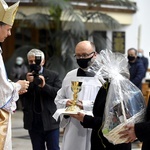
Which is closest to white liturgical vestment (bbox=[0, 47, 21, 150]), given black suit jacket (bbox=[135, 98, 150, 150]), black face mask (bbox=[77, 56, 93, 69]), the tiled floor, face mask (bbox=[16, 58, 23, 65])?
black face mask (bbox=[77, 56, 93, 69])

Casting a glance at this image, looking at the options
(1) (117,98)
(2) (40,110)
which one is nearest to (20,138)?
(2) (40,110)

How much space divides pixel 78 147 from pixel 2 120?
3.43 ft

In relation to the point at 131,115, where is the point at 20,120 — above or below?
below

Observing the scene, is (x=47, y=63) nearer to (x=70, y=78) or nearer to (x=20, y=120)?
(x=20, y=120)

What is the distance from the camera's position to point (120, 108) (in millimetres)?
4188

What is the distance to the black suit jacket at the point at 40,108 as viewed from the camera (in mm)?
6156

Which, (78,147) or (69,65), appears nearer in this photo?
(78,147)

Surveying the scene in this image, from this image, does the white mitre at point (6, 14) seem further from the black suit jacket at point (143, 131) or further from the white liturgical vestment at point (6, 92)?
the black suit jacket at point (143, 131)

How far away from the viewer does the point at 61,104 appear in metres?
5.52

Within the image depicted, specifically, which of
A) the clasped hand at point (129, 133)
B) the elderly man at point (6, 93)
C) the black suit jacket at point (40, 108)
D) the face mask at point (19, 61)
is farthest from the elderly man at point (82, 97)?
the face mask at point (19, 61)

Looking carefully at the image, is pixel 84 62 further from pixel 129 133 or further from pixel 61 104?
pixel 129 133

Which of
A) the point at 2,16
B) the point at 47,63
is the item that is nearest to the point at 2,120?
the point at 2,16

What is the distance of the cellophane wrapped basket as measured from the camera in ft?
13.5

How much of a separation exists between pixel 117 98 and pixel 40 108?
6.92 feet
